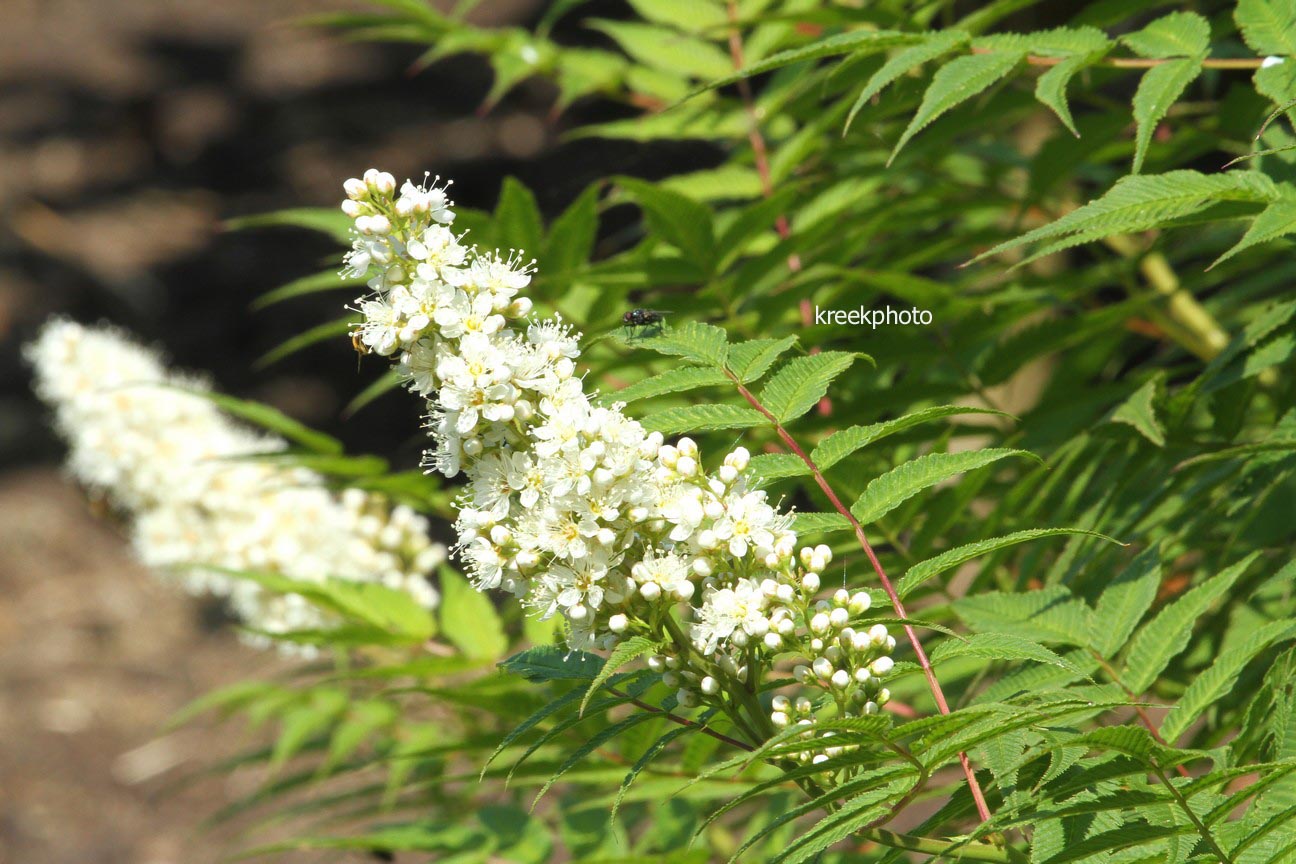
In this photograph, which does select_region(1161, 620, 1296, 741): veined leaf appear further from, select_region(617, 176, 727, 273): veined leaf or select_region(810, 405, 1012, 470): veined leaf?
select_region(617, 176, 727, 273): veined leaf

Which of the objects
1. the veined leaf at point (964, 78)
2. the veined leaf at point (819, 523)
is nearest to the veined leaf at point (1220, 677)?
the veined leaf at point (819, 523)

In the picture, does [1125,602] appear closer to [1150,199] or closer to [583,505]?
[1150,199]

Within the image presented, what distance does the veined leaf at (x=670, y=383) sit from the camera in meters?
1.62

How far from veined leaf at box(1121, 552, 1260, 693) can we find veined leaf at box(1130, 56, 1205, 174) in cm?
63

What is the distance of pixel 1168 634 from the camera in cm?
182

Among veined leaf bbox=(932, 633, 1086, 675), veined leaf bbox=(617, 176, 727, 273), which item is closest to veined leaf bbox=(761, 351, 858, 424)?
veined leaf bbox=(932, 633, 1086, 675)

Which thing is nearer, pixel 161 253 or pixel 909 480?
pixel 909 480

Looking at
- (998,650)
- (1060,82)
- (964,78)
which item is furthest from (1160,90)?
(998,650)

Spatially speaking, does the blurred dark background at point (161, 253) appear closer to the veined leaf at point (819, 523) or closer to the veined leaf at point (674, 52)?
the veined leaf at point (674, 52)

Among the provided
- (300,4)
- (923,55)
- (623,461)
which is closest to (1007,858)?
(623,461)

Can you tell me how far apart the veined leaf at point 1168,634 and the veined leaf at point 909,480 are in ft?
1.38

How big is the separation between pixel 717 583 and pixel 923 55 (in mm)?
968

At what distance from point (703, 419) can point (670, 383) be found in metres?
0.07

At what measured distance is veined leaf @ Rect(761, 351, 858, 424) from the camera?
168 centimetres
